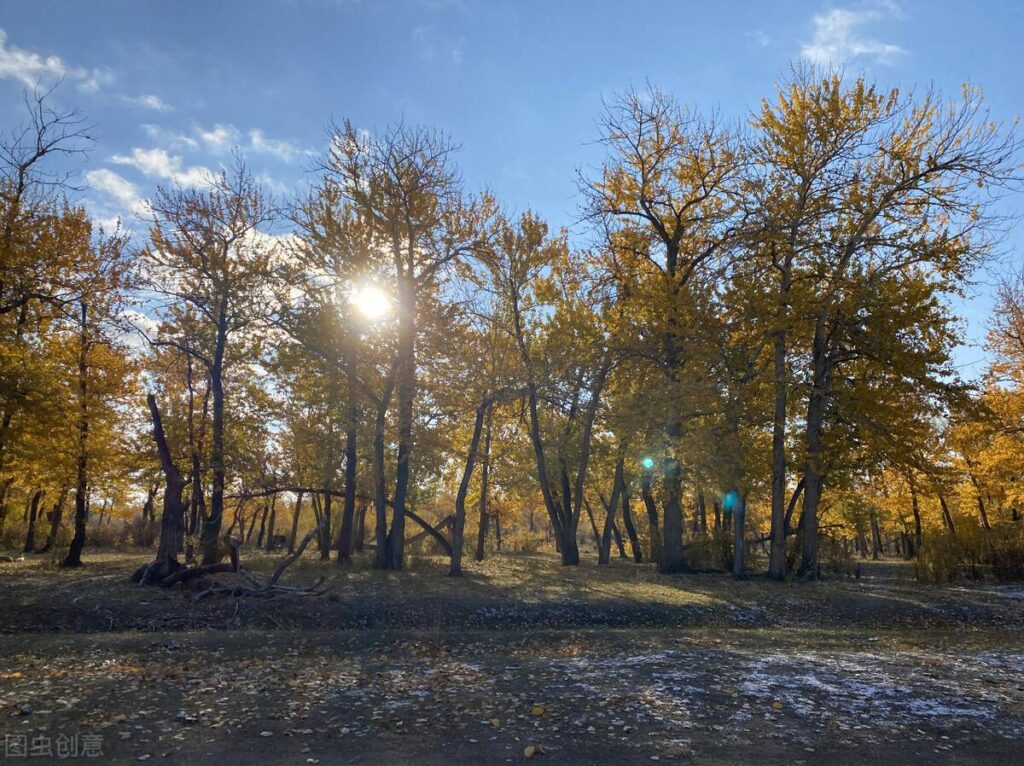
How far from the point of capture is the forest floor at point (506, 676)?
5.75m

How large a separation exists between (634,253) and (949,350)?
9.84 meters

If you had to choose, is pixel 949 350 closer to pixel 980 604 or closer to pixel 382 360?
pixel 980 604

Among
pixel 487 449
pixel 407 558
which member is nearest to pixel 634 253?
pixel 487 449

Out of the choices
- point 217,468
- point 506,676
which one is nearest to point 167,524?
point 217,468

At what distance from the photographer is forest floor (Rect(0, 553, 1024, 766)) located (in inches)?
226

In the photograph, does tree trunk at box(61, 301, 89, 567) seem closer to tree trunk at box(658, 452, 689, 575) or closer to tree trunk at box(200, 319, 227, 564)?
tree trunk at box(200, 319, 227, 564)

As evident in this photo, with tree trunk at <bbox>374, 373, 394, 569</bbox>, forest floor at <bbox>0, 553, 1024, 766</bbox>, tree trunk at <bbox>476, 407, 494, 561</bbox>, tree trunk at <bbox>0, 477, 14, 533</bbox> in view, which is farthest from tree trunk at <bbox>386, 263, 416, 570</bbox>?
tree trunk at <bbox>0, 477, 14, 533</bbox>

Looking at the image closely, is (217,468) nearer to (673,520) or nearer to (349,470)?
(349,470)

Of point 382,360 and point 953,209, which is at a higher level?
point 953,209

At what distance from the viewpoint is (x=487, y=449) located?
92.3 ft

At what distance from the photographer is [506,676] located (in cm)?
820

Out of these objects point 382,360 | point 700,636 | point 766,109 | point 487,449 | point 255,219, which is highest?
point 766,109

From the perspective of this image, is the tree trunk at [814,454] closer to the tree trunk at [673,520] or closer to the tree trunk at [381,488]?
the tree trunk at [673,520]

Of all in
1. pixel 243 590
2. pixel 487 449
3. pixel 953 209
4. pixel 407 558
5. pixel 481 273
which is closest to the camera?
pixel 243 590
